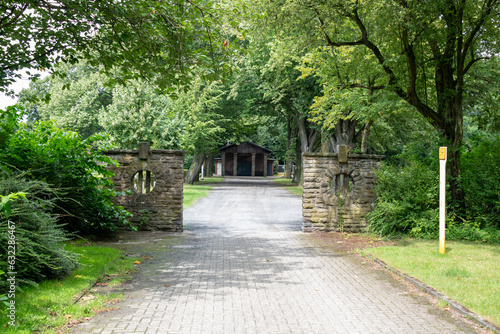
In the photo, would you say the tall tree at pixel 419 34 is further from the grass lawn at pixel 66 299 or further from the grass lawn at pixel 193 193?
the grass lawn at pixel 193 193

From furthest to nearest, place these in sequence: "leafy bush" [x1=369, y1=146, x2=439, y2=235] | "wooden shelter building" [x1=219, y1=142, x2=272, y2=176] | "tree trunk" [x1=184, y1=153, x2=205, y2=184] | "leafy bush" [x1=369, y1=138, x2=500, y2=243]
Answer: "wooden shelter building" [x1=219, y1=142, x2=272, y2=176] < "tree trunk" [x1=184, y1=153, x2=205, y2=184] < "leafy bush" [x1=369, y1=146, x2=439, y2=235] < "leafy bush" [x1=369, y1=138, x2=500, y2=243]

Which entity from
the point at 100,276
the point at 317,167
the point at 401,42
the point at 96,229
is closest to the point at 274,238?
the point at 317,167

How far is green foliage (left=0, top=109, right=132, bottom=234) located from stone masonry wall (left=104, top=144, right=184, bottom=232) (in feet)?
4.12

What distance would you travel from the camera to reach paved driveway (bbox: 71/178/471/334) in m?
5.37

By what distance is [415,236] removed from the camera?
Result: 1230cm

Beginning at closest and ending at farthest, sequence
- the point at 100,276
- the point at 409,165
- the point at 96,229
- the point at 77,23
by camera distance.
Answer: the point at 100,276 < the point at 77,23 < the point at 96,229 < the point at 409,165

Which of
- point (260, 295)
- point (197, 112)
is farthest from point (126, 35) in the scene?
point (197, 112)

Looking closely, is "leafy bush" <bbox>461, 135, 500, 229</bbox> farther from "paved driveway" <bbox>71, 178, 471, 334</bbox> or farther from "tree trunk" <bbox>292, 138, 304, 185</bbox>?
"tree trunk" <bbox>292, 138, 304, 185</bbox>

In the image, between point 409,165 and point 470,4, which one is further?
point 409,165

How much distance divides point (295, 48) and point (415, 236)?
682 cm

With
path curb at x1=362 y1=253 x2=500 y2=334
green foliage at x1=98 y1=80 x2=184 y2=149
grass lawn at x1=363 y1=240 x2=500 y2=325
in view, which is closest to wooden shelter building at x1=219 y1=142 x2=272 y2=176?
green foliage at x1=98 y1=80 x2=184 y2=149

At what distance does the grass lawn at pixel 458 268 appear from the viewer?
638 cm

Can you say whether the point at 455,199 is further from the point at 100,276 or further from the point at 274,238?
the point at 100,276

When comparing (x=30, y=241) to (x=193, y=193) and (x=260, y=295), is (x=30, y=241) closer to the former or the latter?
(x=260, y=295)
